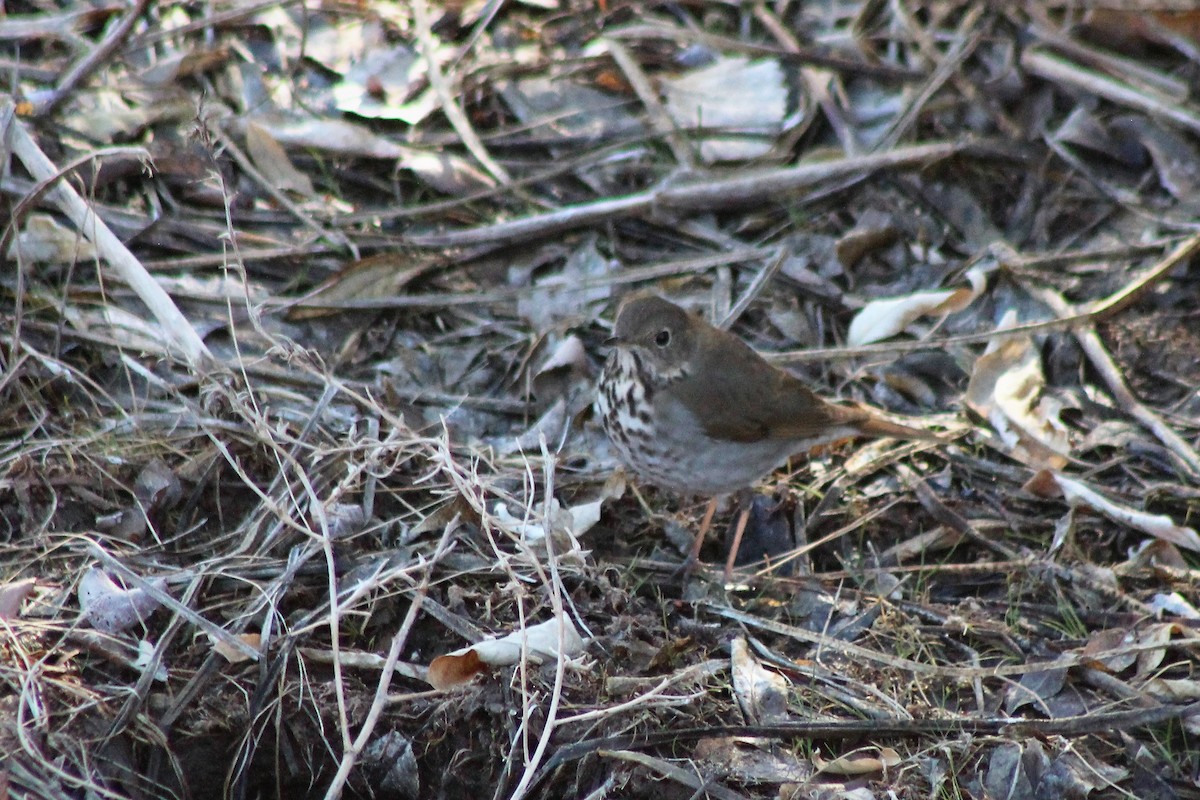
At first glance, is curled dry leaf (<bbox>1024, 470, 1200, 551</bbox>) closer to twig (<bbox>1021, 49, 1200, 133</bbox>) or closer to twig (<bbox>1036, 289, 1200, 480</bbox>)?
twig (<bbox>1036, 289, 1200, 480</bbox>)

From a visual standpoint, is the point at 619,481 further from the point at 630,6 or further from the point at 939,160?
the point at 630,6

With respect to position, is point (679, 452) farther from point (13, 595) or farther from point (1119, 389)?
point (13, 595)

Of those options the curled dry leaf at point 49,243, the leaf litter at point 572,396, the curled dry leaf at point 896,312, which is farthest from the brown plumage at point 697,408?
the curled dry leaf at point 49,243

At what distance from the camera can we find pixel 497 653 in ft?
12.1

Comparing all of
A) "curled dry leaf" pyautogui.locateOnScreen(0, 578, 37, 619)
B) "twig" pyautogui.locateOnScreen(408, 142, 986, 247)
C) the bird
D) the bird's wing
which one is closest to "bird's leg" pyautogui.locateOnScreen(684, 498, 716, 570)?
the bird

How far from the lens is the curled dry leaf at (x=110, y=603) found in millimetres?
3670

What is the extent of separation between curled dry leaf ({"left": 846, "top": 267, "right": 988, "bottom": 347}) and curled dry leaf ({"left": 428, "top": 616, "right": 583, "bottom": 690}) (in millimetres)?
2253

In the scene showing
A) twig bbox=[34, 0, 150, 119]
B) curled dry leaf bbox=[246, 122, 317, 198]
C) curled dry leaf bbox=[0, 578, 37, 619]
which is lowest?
curled dry leaf bbox=[0, 578, 37, 619]

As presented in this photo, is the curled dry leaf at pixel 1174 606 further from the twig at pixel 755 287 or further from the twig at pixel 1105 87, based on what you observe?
the twig at pixel 1105 87

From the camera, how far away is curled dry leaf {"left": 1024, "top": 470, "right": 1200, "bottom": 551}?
4.50 m

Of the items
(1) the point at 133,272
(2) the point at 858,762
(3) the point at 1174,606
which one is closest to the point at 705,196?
(1) the point at 133,272

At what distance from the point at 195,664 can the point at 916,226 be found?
3.81 m

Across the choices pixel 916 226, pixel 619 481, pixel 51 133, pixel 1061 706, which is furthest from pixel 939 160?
pixel 51 133

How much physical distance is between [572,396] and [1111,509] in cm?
212
